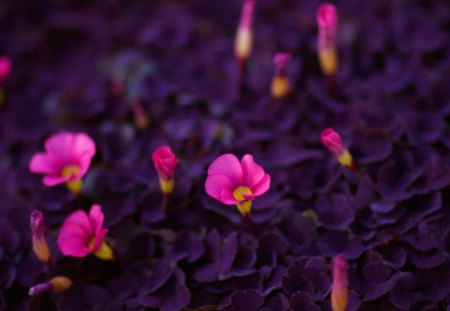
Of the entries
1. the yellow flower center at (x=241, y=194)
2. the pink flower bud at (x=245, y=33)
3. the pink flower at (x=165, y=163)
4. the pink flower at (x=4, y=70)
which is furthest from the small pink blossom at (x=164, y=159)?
the pink flower at (x=4, y=70)

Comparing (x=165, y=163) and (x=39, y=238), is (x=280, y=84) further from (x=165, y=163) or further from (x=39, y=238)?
(x=39, y=238)

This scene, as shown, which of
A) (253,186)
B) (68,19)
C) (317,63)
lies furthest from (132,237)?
(68,19)

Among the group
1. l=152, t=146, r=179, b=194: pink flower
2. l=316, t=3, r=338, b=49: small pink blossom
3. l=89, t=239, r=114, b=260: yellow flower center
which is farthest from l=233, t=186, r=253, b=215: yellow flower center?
l=316, t=3, r=338, b=49: small pink blossom

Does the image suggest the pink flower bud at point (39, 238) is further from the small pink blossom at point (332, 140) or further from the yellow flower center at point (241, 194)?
the small pink blossom at point (332, 140)

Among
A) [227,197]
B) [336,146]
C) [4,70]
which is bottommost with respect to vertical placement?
[227,197]

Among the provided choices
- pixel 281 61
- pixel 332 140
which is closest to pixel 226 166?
pixel 332 140

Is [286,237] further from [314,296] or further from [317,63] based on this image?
[317,63]
